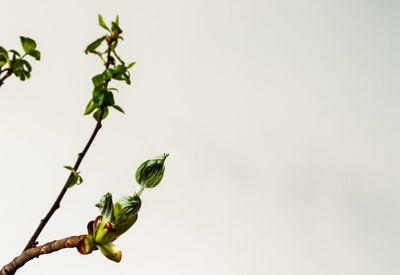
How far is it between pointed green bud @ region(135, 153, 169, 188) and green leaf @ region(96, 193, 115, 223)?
0.03 meters

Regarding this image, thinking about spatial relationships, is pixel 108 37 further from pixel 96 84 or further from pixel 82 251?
pixel 82 251

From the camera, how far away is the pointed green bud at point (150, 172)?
12.9 inches

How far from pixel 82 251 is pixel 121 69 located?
0.12 m

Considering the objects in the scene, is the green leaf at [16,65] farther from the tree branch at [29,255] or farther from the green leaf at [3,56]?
the tree branch at [29,255]

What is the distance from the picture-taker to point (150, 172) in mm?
327

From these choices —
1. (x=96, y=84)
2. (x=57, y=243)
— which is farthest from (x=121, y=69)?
(x=57, y=243)

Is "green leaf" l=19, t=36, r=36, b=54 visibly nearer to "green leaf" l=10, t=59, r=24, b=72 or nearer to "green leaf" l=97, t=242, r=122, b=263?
"green leaf" l=10, t=59, r=24, b=72

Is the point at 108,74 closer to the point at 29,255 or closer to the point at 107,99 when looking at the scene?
the point at 107,99


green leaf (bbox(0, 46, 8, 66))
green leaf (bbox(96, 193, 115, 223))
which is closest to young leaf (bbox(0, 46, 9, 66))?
green leaf (bbox(0, 46, 8, 66))

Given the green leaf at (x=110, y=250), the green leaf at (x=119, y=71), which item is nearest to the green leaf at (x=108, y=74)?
the green leaf at (x=119, y=71)

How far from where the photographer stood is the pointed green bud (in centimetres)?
33

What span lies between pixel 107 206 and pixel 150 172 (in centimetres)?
4

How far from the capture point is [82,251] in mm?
319

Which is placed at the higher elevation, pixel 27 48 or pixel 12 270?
pixel 27 48
